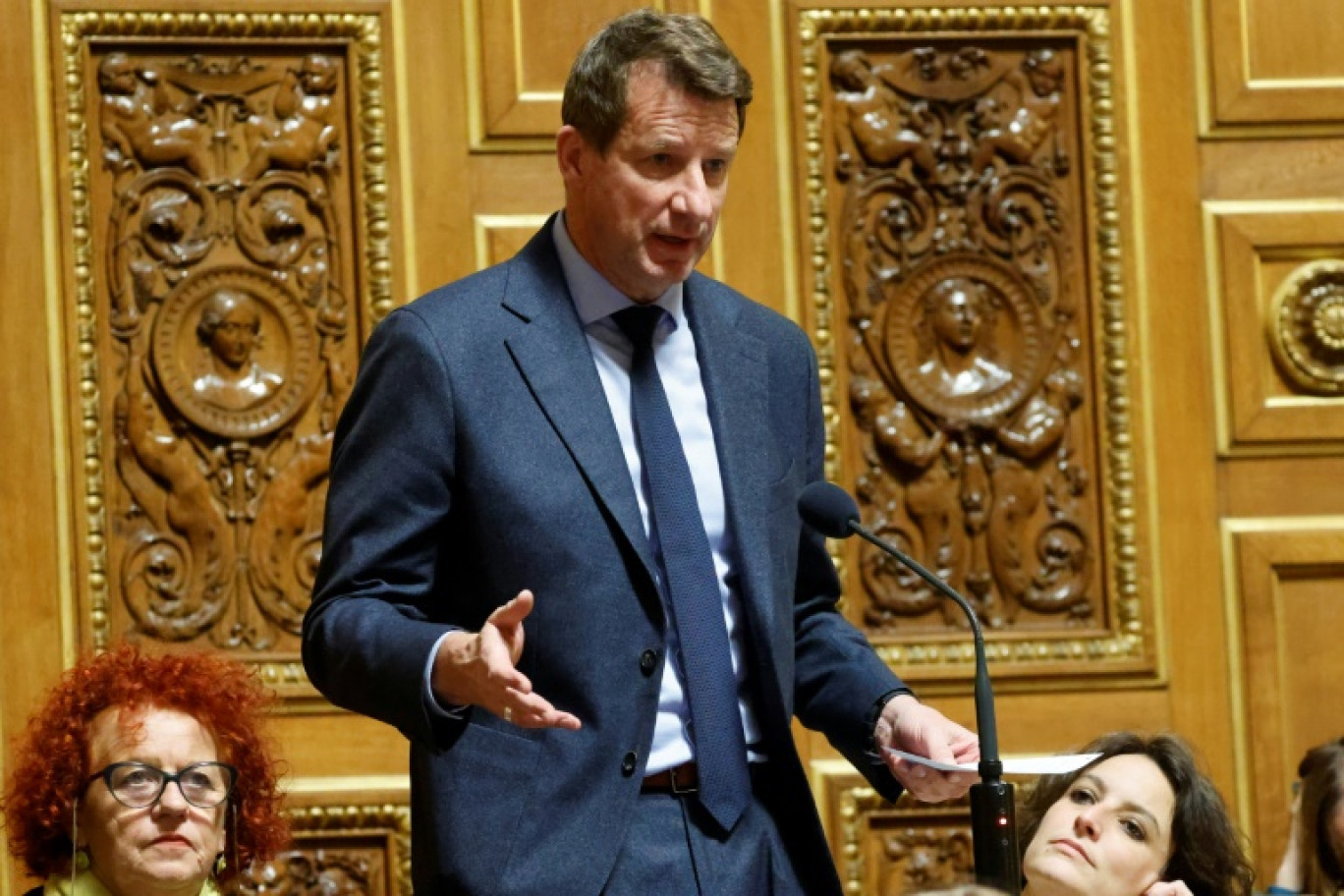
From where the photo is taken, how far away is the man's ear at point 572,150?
2.34 meters

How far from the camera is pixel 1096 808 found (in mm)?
2773

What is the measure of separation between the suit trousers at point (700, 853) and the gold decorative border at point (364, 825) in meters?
1.37

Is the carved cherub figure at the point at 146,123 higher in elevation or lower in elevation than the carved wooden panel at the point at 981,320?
higher

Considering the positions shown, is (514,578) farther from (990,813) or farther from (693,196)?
(990,813)

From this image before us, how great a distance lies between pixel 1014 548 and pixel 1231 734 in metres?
0.48

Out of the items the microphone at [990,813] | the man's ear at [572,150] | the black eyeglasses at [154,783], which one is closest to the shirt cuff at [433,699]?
the microphone at [990,813]

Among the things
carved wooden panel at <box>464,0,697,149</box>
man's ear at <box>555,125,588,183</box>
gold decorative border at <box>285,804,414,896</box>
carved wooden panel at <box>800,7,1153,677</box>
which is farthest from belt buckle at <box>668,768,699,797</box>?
carved wooden panel at <box>464,0,697,149</box>

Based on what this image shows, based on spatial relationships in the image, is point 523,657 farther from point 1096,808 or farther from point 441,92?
point 441,92

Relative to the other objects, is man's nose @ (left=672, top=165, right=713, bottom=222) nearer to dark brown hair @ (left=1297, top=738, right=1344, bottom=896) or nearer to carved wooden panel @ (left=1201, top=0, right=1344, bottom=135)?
dark brown hair @ (left=1297, top=738, right=1344, bottom=896)

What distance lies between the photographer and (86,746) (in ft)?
8.85

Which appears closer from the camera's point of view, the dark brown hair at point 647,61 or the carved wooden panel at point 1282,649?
the dark brown hair at point 647,61

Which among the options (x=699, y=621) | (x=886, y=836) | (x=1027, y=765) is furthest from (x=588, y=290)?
(x=886, y=836)

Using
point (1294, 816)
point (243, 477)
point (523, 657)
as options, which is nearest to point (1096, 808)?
point (1294, 816)

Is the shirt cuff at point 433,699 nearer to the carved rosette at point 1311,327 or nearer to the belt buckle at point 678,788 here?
the belt buckle at point 678,788
